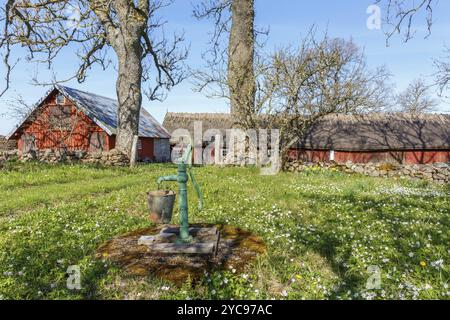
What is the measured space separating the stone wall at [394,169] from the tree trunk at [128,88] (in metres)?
10.5

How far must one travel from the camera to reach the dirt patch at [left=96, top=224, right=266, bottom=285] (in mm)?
4496

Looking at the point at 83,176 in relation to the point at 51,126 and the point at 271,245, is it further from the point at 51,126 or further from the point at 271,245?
the point at 51,126

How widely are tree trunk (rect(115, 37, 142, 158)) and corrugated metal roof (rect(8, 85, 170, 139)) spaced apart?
6.32 m

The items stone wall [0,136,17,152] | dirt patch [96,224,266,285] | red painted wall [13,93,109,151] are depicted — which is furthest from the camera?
stone wall [0,136,17,152]

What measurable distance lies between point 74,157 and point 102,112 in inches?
345

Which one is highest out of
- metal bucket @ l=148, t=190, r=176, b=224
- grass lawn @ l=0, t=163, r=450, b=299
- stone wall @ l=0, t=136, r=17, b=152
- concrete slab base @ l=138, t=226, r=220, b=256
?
stone wall @ l=0, t=136, r=17, b=152

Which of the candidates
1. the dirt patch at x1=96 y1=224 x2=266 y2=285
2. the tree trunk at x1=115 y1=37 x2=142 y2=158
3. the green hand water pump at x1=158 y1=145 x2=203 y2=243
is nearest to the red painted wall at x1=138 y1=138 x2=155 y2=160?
the tree trunk at x1=115 y1=37 x2=142 y2=158

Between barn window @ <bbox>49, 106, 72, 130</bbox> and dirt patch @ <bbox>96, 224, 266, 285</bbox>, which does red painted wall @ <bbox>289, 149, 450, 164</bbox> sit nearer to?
barn window @ <bbox>49, 106, 72, 130</bbox>

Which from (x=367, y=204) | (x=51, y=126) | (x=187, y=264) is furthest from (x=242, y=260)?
(x=51, y=126)

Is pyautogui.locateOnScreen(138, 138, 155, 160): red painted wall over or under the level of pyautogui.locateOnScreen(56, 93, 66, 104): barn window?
under

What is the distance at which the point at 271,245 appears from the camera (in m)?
5.52

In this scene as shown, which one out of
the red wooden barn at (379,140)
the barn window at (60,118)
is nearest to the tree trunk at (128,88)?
the barn window at (60,118)

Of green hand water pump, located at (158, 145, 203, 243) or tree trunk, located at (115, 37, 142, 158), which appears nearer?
green hand water pump, located at (158, 145, 203, 243)

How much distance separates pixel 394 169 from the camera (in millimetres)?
18781
